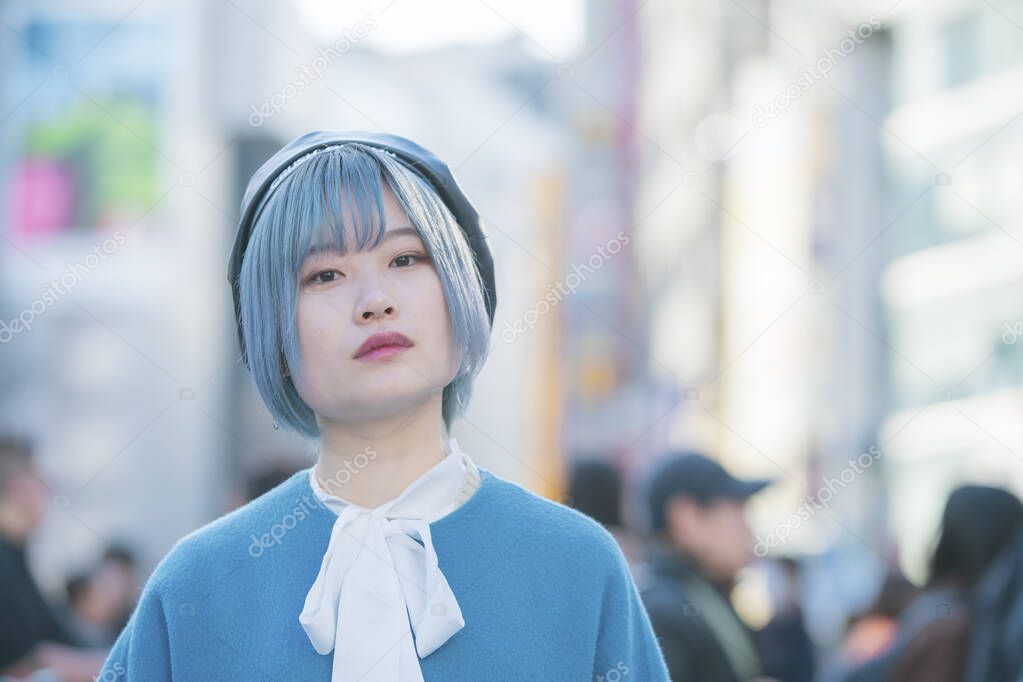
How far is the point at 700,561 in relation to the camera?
4.77 metres

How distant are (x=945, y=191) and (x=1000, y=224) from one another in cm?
267

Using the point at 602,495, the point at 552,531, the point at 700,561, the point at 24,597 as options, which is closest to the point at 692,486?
the point at 700,561

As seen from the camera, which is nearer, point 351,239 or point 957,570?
point 351,239

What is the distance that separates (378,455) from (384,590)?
0.22 m

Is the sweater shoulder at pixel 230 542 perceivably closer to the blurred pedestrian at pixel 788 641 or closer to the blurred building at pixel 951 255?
the blurred pedestrian at pixel 788 641

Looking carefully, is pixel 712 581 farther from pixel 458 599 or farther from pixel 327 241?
pixel 327 241

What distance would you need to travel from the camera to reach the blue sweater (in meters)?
2.19

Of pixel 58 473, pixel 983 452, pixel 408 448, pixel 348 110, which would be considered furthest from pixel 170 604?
pixel 58 473

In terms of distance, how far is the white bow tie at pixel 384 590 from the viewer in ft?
7.04

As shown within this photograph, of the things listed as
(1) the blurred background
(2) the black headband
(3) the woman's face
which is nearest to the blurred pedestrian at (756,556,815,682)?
(1) the blurred background

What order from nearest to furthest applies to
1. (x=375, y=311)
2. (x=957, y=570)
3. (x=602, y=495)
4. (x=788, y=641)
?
(x=375, y=311) → (x=957, y=570) → (x=602, y=495) → (x=788, y=641)

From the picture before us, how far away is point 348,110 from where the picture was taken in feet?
112

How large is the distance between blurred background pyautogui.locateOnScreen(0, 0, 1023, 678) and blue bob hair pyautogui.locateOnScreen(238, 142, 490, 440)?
2503 millimetres

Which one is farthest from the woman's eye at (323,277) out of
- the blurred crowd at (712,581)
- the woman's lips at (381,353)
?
the blurred crowd at (712,581)
